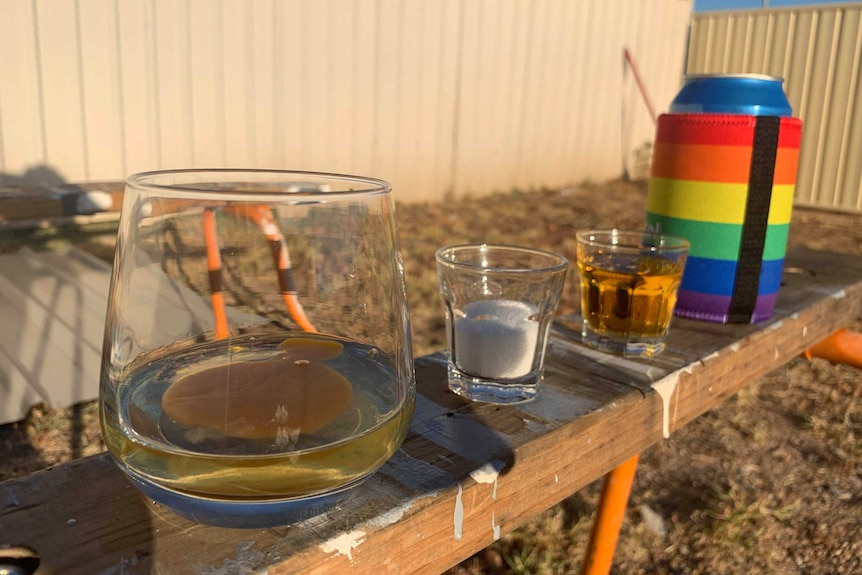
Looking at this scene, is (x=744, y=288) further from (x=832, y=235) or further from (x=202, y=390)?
(x=832, y=235)

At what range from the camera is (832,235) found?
4.61 metres

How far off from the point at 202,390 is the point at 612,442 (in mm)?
411

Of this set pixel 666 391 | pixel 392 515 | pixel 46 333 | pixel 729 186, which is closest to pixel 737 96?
pixel 729 186

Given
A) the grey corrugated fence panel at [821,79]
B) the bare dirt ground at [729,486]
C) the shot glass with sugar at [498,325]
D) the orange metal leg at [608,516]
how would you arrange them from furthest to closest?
the grey corrugated fence panel at [821,79] → the bare dirt ground at [729,486] → the orange metal leg at [608,516] → the shot glass with sugar at [498,325]

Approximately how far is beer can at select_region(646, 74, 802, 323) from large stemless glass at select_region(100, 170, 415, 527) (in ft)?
1.89

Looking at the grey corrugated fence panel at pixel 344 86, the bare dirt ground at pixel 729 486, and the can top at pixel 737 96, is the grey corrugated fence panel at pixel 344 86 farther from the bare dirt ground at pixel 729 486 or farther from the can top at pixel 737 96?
the can top at pixel 737 96

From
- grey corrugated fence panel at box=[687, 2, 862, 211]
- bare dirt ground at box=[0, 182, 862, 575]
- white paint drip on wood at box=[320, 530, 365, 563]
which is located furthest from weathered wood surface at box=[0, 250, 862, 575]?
grey corrugated fence panel at box=[687, 2, 862, 211]

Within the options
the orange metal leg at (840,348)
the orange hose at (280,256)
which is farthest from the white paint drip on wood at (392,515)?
the orange metal leg at (840,348)

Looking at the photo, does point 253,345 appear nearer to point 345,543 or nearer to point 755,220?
point 345,543

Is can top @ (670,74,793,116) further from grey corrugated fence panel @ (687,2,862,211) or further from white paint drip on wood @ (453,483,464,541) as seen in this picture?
grey corrugated fence panel @ (687,2,862,211)

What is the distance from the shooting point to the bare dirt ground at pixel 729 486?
50.3 inches

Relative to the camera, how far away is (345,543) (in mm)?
444

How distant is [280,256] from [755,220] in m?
0.70

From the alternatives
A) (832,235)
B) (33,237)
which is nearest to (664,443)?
(33,237)
